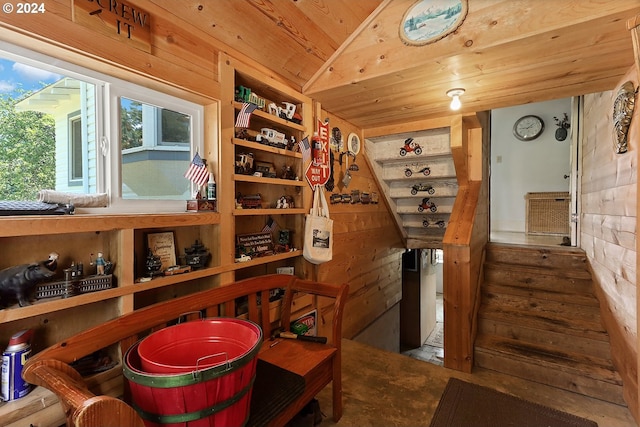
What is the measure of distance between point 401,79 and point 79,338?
2043mm

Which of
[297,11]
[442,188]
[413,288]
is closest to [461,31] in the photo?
[297,11]

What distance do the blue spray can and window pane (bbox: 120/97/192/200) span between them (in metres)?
0.63

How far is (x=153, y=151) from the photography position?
1.44 metres

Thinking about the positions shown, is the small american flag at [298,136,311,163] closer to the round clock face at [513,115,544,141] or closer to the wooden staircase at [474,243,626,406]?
the wooden staircase at [474,243,626,406]

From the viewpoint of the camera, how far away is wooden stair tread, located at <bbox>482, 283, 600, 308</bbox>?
2527 mm

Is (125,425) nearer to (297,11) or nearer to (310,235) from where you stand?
(310,235)

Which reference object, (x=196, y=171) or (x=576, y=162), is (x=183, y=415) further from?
(x=576, y=162)

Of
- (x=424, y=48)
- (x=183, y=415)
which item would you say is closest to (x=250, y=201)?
(x=183, y=415)

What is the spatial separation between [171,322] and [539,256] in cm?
340

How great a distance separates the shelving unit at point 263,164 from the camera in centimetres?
164

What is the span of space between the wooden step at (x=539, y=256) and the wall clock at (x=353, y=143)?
1.93 metres

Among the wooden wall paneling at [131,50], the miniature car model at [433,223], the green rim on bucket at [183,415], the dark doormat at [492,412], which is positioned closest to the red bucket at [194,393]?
the green rim on bucket at [183,415]

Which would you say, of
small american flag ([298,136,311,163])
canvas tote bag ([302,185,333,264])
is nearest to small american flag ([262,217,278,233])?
canvas tote bag ([302,185,333,264])

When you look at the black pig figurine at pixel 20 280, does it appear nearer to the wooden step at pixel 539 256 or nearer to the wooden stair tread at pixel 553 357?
the wooden stair tread at pixel 553 357
